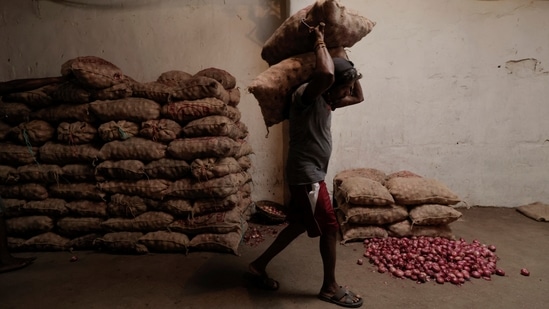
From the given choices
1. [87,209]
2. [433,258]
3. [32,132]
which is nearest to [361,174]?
[433,258]

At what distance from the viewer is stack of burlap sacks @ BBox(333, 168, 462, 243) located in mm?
2879

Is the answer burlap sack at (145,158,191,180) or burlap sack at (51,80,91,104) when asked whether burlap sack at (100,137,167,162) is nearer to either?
burlap sack at (145,158,191,180)

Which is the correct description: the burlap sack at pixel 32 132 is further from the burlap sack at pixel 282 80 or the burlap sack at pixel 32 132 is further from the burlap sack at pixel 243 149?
the burlap sack at pixel 282 80

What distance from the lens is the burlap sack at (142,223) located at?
2824 mm

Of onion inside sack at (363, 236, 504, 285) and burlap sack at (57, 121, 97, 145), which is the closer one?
onion inside sack at (363, 236, 504, 285)

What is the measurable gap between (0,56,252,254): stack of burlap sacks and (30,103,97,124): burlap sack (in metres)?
0.01

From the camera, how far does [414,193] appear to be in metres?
2.92

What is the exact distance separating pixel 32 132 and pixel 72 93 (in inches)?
22.4

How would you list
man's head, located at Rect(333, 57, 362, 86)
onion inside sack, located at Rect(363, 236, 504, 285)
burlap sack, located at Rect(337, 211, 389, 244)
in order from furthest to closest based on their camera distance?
burlap sack, located at Rect(337, 211, 389, 244), onion inside sack, located at Rect(363, 236, 504, 285), man's head, located at Rect(333, 57, 362, 86)

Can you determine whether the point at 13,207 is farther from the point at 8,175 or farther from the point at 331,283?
the point at 331,283

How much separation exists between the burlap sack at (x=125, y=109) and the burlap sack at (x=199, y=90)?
0.89 feet

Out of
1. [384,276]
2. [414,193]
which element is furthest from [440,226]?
[384,276]

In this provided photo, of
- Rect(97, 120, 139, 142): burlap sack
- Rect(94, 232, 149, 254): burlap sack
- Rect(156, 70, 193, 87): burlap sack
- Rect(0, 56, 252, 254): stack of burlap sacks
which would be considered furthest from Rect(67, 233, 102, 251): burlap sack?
Rect(156, 70, 193, 87): burlap sack

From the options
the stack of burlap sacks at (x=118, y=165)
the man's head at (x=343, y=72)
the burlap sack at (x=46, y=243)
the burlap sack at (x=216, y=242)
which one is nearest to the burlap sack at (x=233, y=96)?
the stack of burlap sacks at (x=118, y=165)
